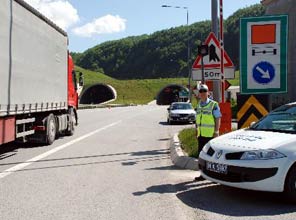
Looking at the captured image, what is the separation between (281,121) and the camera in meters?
7.67

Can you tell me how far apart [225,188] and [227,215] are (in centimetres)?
166


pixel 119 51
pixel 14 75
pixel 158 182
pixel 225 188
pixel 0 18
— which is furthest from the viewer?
pixel 119 51

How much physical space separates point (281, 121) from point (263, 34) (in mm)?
3271

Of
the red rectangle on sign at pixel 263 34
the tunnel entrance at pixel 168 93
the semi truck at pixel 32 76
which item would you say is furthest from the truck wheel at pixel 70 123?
the tunnel entrance at pixel 168 93

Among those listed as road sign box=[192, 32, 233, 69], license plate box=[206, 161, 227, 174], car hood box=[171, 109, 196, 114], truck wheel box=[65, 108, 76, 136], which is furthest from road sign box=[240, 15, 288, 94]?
car hood box=[171, 109, 196, 114]

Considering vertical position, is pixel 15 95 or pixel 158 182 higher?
pixel 15 95

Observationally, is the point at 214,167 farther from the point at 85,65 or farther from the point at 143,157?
the point at 85,65

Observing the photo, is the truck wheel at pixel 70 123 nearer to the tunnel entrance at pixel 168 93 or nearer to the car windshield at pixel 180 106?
the car windshield at pixel 180 106

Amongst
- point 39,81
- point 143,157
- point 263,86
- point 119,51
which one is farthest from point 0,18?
point 119,51

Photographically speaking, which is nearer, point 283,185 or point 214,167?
point 283,185

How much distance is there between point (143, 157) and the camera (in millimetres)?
11938

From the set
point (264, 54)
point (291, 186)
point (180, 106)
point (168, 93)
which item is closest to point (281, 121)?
point (291, 186)

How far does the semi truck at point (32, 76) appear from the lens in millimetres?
10984

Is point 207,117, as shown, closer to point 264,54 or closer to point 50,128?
point 264,54
